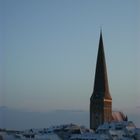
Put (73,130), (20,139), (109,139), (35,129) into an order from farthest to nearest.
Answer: (35,129) → (73,130) → (109,139) → (20,139)

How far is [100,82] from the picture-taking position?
9025 cm

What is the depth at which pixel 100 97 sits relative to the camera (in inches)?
3565

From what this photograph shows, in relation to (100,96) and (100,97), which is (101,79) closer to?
(100,96)

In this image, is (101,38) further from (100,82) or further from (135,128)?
(135,128)

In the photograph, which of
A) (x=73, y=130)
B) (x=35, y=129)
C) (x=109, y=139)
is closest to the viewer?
(x=109, y=139)

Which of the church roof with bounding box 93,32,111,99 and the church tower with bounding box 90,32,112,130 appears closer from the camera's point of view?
the church roof with bounding box 93,32,111,99

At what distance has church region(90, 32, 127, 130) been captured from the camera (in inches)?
3556

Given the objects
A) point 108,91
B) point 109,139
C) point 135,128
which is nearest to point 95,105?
point 108,91

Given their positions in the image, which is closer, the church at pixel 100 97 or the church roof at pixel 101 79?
the church roof at pixel 101 79

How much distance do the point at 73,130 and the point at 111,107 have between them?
1228 centimetres

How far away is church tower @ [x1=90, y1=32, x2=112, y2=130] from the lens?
296ft

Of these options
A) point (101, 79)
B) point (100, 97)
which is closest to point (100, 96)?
point (100, 97)

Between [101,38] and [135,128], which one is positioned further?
[101,38]

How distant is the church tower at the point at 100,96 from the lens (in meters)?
90.3
